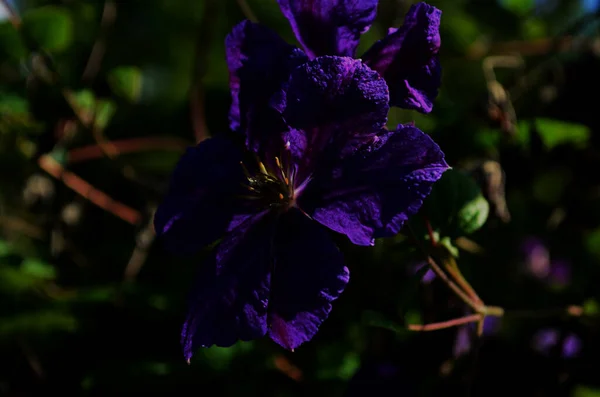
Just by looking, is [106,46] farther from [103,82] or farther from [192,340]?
[192,340]

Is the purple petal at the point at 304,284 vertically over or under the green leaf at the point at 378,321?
over

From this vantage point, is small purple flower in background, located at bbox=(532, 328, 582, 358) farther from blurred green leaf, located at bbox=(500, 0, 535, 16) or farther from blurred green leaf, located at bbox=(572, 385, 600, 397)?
blurred green leaf, located at bbox=(500, 0, 535, 16)

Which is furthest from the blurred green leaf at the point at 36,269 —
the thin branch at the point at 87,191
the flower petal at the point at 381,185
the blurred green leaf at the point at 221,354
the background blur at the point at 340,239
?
the flower petal at the point at 381,185

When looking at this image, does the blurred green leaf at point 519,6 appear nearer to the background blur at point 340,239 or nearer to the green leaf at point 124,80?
the background blur at point 340,239

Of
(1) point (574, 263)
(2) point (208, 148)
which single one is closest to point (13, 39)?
(2) point (208, 148)

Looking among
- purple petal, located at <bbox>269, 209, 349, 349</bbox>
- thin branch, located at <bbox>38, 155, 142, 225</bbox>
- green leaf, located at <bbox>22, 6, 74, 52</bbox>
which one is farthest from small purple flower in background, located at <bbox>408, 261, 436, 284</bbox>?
green leaf, located at <bbox>22, 6, 74, 52</bbox>

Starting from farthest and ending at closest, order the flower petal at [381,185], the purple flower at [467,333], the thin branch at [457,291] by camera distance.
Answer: the purple flower at [467,333] < the thin branch at [457,291] < the flower petal at [381,185]

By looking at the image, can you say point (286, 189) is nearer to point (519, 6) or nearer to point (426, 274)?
point (426, 274)

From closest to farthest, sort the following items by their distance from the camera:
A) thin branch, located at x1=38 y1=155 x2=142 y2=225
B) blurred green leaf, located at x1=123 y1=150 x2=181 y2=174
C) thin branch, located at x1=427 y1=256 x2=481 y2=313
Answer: thin branch, located at x1=427 y1=256 x2=481 y2=313 → thin branch, located at x1=38 y1=155 x2=142 y2=225 → blurred green leaf, located at x1=123 y1=150 x2=181 y2=174
